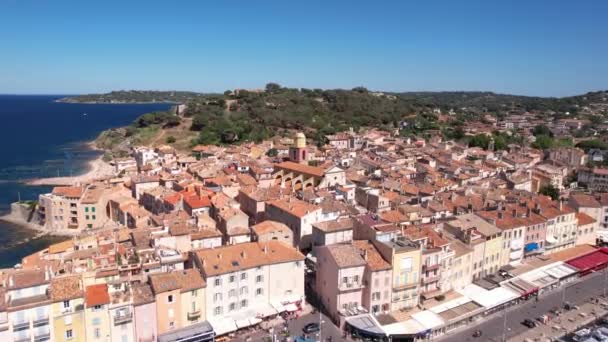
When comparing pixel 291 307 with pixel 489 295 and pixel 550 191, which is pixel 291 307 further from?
pixel 550 191

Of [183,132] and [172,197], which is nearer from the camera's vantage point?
[172,197]

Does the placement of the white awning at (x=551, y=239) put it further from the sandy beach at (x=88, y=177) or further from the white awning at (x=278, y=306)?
the sandy beach at (x=88, y=177)

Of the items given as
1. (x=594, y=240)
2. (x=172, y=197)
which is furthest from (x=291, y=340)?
(x=594, y=240)

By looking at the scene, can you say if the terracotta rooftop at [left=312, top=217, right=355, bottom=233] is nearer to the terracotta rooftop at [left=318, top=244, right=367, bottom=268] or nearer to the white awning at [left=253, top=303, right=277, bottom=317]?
the terracotta rooftop at [left=318, top=244, right=367, bottom=268]

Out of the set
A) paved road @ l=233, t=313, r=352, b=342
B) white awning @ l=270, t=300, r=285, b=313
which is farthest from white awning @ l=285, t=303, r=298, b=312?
paved road @ l=233, t=313, r=352, b=342

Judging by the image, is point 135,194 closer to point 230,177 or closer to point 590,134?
point 230,177
